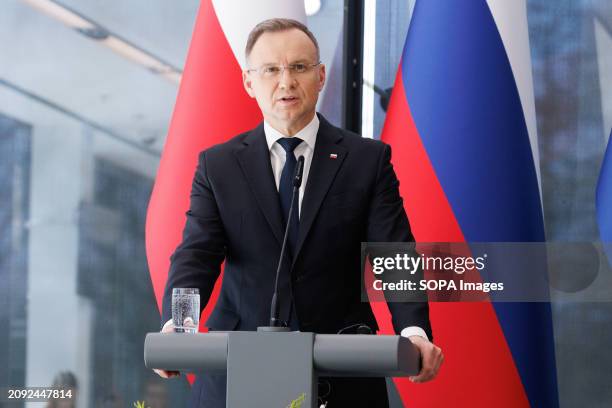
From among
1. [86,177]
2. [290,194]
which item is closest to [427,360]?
[290,194]

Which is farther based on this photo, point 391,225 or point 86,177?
point 86,177

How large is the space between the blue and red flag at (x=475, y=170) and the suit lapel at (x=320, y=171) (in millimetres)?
1061

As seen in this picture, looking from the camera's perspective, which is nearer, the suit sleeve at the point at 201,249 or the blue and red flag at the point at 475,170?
the suit sleeve at the point at 201,249

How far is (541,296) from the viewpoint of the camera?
3527 millimetres

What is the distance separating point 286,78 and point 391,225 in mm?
483

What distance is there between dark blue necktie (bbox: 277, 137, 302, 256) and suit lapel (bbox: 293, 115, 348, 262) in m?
0.03

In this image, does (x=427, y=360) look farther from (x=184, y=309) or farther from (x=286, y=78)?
(x=286, y=78)

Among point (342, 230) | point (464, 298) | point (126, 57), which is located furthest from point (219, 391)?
point (126, 57)

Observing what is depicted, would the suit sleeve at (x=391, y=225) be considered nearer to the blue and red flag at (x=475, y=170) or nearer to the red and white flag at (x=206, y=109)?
the blue and red flag at (x=475, y=170)

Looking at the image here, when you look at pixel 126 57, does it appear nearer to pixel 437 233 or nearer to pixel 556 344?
pixel 437 233

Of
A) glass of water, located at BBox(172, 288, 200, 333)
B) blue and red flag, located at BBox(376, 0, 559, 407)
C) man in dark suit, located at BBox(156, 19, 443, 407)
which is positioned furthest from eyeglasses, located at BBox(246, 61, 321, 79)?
blue and red flag, located at BBox(376, 0, 559, 407)

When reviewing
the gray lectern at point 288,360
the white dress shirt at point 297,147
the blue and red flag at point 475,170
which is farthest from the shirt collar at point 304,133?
the blue and red flag at point 475,170

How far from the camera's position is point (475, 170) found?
3574mm

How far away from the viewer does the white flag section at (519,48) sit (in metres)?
3.62
